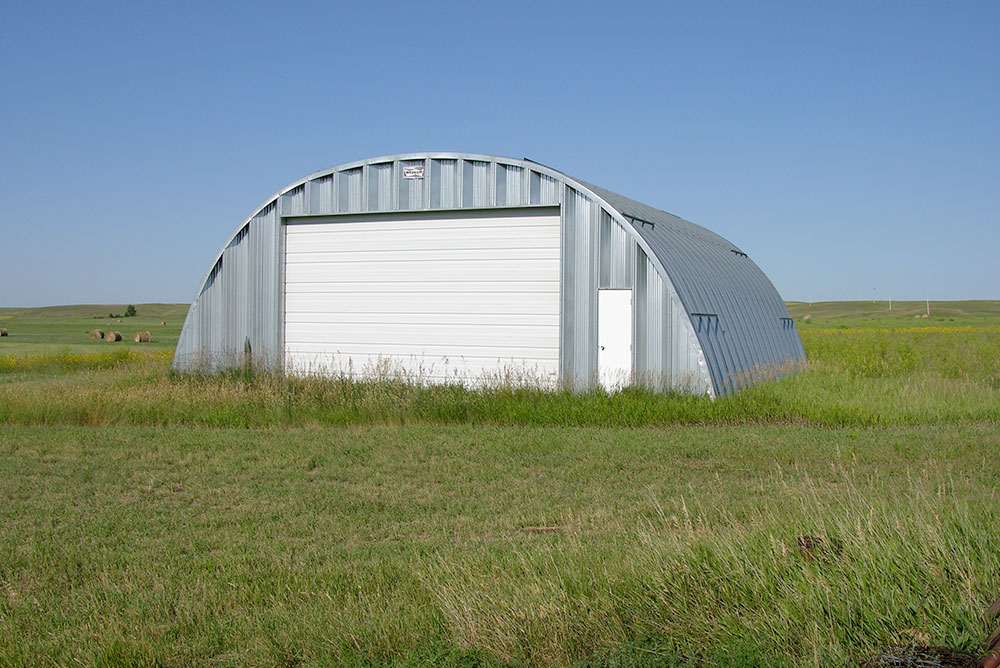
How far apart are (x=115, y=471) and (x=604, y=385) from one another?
29.3 feet

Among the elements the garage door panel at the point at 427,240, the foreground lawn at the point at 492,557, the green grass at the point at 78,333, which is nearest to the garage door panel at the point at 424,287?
the garage door panel at the point at 427,240

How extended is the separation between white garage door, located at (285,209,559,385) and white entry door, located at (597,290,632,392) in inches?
39.2

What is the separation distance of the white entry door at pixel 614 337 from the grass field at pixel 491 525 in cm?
147

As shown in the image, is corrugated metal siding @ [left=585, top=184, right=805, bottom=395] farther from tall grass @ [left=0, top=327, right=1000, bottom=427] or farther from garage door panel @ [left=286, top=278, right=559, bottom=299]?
garage door panel @ [left=286, top=278, right=559, bottom=299]

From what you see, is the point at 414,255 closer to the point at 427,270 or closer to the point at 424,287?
the point at 427,270

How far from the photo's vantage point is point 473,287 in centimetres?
1766

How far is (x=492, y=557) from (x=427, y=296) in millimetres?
12316

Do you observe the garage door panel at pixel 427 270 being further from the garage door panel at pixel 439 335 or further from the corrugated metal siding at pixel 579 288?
the garage door panel at pixel 439 335

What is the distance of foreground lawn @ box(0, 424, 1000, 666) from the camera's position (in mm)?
4344

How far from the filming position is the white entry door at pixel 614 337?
1594 cm

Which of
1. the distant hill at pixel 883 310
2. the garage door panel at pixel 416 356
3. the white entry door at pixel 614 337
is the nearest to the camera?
the white entry door at pixel 614 337

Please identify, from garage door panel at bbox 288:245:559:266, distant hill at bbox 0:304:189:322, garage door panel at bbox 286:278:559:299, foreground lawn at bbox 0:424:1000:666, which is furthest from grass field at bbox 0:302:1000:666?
distant hill at bbox 0:304:189:322

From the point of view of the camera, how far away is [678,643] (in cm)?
431

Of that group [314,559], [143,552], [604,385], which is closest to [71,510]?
[143,552]
